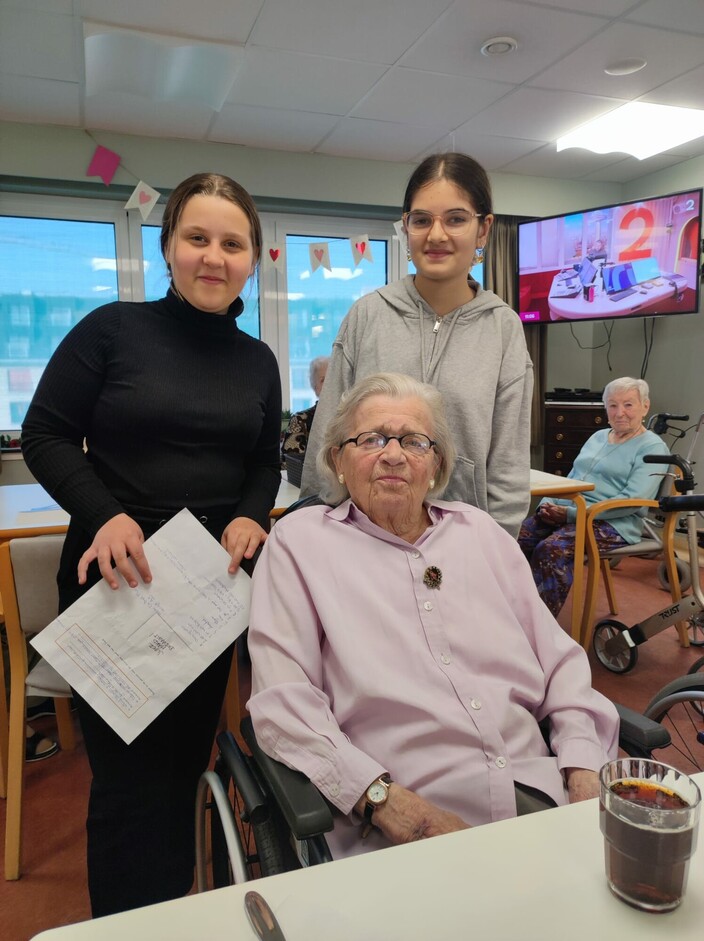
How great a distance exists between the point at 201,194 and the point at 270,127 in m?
3.40

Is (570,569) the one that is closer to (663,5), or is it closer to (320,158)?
(663,5)

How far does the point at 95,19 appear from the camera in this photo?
290 cm

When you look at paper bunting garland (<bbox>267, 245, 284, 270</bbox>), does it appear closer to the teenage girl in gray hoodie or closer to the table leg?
the table leg

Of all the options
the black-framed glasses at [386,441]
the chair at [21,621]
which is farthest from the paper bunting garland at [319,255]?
the black-framed glasses at [386,441]

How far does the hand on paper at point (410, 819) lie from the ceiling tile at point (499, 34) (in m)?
3.11

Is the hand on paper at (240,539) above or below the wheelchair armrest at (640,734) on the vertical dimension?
above

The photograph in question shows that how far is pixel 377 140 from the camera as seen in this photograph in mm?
4465

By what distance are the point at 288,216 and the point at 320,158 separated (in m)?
0.47

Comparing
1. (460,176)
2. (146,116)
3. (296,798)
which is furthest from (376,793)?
(146,116)

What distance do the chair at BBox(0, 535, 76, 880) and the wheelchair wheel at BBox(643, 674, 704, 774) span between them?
4.85ft

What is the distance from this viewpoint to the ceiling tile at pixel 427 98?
355cm

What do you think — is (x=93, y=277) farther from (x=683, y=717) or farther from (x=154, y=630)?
(x=683, y=717)

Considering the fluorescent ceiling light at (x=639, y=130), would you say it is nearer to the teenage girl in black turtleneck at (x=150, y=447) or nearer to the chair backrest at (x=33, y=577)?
the teenage girl in black turtleneck at (x=150, y=447)

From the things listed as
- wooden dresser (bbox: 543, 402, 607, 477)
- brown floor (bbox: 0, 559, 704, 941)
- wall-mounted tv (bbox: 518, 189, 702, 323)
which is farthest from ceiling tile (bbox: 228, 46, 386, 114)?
brown floor (bbox: 0, 559, 704, 941)
